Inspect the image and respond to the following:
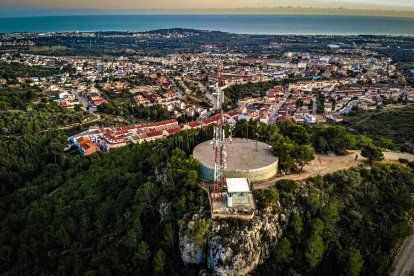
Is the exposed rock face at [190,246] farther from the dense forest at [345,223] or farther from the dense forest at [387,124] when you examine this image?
the dense forest at [387,124]

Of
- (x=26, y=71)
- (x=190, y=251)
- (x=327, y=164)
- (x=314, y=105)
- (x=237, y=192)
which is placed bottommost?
(x=314, y=105)

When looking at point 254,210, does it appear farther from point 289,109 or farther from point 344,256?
point 289,109

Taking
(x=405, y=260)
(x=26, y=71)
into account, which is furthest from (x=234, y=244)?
(x=26, y=71)

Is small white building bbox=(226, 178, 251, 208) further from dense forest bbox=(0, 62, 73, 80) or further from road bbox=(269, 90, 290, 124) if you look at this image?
dense forest bbox=(0, 62, 73, 80)

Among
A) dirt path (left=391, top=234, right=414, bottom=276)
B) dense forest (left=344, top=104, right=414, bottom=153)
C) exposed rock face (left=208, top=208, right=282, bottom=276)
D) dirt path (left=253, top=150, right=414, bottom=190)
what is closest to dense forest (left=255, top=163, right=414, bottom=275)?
dirt path (left=391, top=234, right=414, bottom=276)

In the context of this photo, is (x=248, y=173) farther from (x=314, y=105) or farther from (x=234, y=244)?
(x=314, y=105)

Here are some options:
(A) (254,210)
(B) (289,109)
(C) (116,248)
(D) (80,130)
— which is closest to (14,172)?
(D) (80,130)

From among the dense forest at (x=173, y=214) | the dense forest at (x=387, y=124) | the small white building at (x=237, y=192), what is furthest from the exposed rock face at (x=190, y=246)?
the dense forest at (x=387, y=124)
